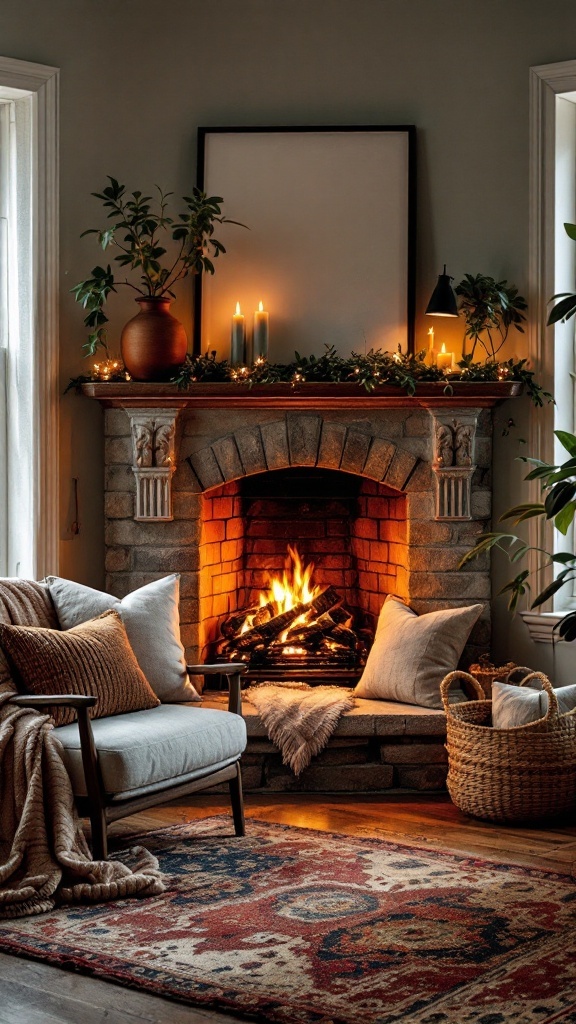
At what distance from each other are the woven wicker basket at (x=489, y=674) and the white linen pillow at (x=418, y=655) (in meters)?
0.09

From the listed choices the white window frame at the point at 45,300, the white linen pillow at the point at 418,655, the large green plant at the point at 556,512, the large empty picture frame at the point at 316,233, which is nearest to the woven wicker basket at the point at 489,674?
the white linen pillow at the point at 418,655

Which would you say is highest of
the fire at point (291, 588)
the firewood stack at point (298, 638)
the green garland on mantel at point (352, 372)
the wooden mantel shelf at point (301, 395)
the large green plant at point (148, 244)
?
the large green plant at point (148, 244)

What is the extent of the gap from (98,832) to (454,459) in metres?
2.22

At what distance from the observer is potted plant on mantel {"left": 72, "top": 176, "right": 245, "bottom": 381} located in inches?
192

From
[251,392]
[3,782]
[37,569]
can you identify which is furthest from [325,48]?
[3,782]

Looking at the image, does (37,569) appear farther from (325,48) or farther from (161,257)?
(325,48)

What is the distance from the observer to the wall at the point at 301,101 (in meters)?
5.08

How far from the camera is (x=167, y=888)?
3549 millimetres

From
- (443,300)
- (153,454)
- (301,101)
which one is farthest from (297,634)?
(301,101)

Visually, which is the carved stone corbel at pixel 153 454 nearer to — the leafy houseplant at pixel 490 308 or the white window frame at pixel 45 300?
the white window frame at pixel 45 300

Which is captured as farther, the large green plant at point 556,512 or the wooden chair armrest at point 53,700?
the large green plant at point 556,512

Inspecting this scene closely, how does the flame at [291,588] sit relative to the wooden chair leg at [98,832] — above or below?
above

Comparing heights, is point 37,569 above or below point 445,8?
below

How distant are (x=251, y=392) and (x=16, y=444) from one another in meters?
1.04
